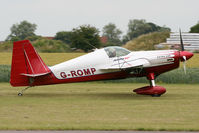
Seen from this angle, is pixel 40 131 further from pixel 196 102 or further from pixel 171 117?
pixel 196 102

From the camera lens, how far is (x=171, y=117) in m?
10.6

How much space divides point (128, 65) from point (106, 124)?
20.9 ft

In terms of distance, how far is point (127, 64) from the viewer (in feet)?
51.9

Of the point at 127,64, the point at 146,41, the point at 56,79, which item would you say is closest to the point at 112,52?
the point at 127,64

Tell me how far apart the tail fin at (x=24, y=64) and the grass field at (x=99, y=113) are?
0.80 m

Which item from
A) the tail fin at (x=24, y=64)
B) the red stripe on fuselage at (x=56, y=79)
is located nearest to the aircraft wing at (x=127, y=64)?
the red stripe on fuselage at (x=56, y=79)

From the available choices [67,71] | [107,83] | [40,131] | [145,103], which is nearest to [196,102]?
[145,103]

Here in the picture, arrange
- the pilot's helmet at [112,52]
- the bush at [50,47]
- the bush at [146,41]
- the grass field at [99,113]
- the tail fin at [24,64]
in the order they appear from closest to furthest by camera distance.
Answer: the grass field at [99,113] < the tail fin at [24,64] < the pilot's helmet at [112,52] < the bush at [146,41] < the bush at [50,47]

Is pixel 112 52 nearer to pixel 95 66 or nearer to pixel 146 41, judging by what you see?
pixel 95 66

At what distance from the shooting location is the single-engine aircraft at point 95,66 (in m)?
15.7

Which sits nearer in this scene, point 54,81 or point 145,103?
point 145,103

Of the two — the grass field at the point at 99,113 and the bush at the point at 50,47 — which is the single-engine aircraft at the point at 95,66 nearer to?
the grass field at the point at 99,113

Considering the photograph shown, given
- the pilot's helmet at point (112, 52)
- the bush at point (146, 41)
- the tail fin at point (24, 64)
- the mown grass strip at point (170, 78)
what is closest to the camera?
the tail fin at point (24, 64)

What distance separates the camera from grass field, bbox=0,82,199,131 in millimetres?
9328
